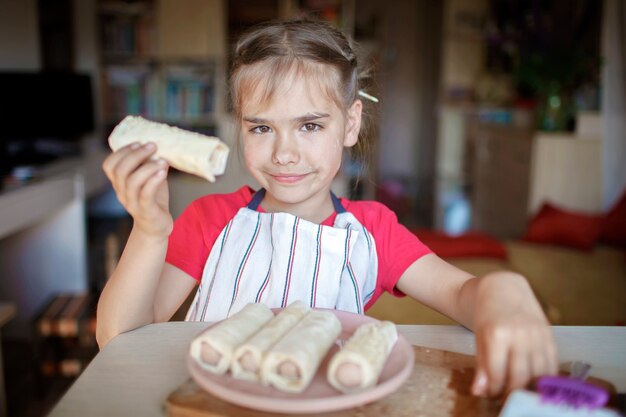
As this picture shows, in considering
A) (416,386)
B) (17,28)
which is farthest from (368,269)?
(17,28)

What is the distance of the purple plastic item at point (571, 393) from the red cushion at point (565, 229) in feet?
9.23

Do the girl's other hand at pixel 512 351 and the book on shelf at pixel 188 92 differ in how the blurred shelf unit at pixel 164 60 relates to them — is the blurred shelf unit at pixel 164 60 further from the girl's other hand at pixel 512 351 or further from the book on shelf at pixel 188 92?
the girl's other hand at pixel 512 351

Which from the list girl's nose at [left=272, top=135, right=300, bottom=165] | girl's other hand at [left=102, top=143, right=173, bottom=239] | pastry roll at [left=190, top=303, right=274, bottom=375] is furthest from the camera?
Answer: girl's nose at [left=272, top=135, right=300, bottom=165]

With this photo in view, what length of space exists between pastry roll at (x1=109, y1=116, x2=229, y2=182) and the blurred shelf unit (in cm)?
437

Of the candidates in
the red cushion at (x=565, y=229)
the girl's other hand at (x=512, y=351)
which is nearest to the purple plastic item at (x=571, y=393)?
the girl's other hand at (x=512, y=351)

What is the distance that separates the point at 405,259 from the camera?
118 cm

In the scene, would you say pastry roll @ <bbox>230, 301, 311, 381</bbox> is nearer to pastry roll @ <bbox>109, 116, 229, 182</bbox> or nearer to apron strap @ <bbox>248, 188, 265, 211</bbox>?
pastry roll @ <bbox>109, 116, 229, 182</bbox>

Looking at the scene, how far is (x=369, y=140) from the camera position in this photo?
4.83 ft

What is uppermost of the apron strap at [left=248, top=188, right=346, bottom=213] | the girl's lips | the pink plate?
the girl's lips

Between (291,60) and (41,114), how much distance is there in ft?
10.3

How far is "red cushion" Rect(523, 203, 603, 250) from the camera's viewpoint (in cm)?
321

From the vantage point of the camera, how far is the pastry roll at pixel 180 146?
32.4 inches

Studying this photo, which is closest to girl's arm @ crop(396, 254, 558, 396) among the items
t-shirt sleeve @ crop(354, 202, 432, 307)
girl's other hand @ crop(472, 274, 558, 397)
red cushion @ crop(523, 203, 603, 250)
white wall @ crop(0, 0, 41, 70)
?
girl's other hand @ crop(472, 274, 558, 397)

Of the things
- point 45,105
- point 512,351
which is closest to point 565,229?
point 512,351
